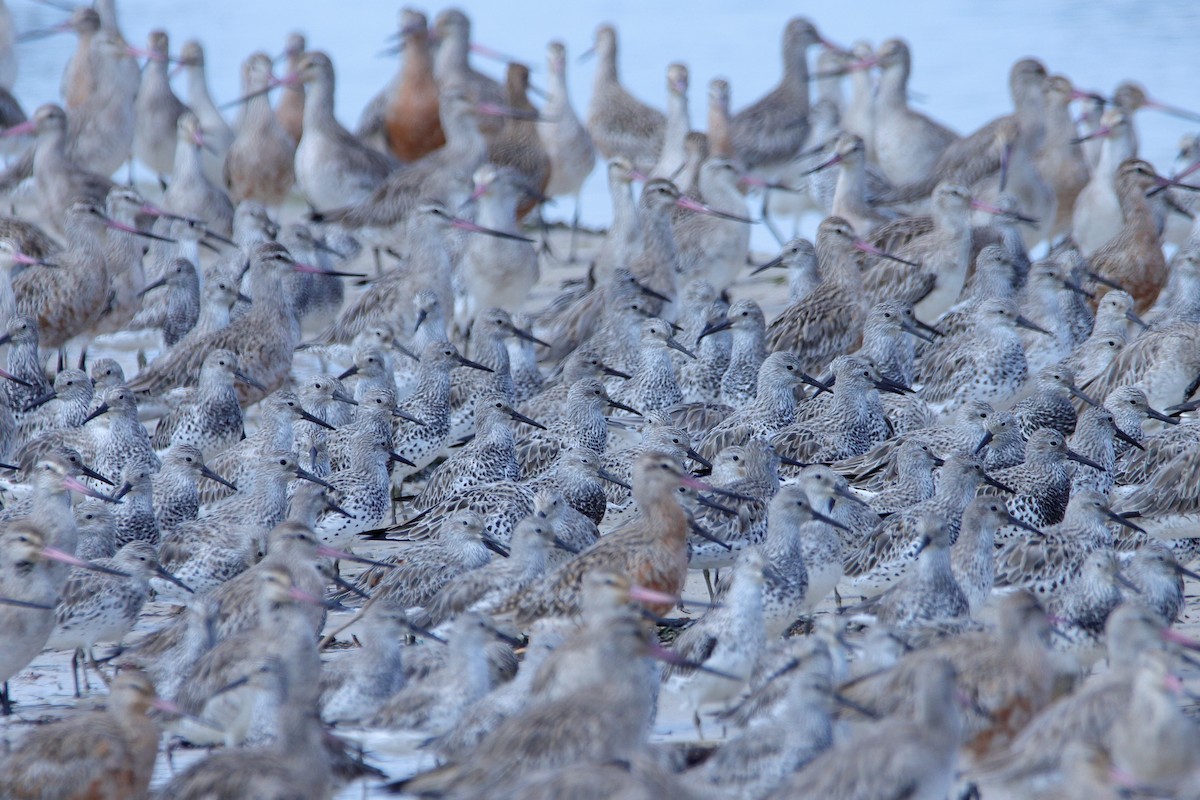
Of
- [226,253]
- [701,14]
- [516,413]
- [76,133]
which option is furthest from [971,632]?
[701,14]

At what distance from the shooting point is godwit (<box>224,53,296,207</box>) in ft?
51.6

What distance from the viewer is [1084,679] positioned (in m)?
7.29

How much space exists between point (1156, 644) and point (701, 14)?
25110mm

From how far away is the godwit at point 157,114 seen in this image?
55.5 ft

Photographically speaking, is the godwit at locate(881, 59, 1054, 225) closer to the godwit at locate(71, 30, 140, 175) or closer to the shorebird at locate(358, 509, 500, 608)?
the godwit at locate(71, 30, 140, 175)

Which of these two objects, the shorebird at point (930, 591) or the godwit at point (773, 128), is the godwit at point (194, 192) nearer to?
the godwit at point (773, 128)

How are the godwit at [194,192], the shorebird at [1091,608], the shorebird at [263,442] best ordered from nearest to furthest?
the shorebird at [1091,608]
the shorebird at [263,442]
the godwit at [194,192]

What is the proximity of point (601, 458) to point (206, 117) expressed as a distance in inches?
358

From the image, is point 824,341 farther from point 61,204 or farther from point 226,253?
point 61,204

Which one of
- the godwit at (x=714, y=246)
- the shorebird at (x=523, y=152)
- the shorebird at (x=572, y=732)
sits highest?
the shorebird at (x=523, y=152)

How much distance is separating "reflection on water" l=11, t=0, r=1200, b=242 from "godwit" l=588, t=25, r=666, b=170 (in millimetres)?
2706

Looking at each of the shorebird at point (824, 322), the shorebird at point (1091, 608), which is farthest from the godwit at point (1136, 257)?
the shorebird at point (1091, 608)

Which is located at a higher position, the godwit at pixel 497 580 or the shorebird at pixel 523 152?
the shorebird at pixel 523 152

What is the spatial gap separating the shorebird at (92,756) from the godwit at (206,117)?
10.8 metres
